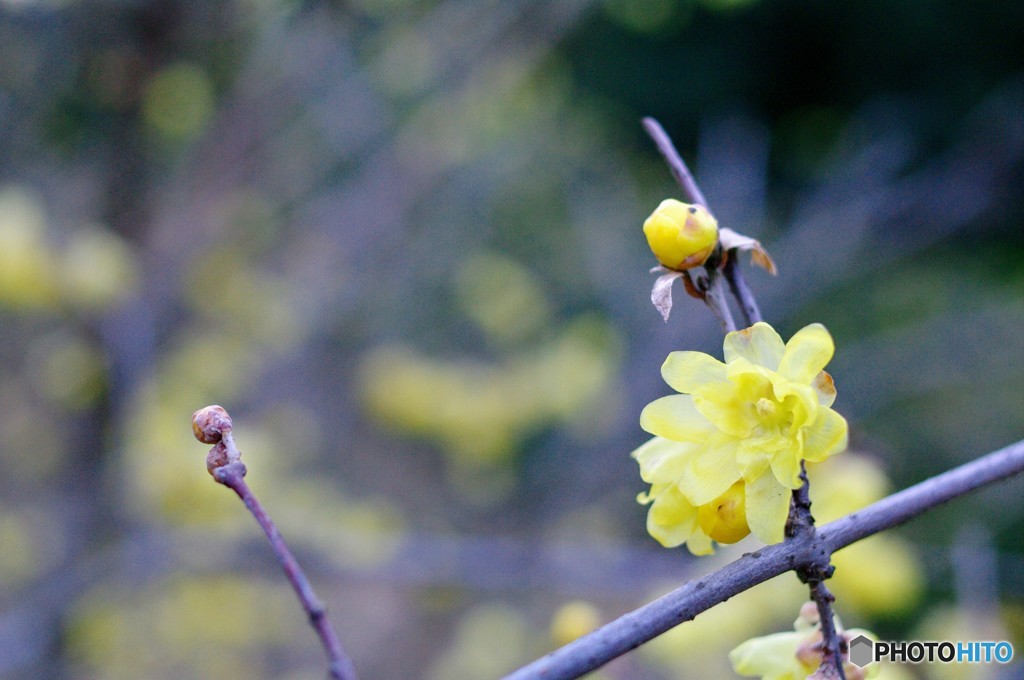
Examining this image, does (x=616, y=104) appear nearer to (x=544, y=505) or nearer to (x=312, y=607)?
(x=544, y=505)

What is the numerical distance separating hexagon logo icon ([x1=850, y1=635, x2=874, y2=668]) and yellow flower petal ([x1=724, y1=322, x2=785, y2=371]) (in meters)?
0.32

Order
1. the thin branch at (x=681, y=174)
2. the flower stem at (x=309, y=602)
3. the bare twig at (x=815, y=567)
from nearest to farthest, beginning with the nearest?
the flower stem at (x=309, y=602) < the bare twig at (x=815, y=567) < the thin branch at (x=681, y=174)

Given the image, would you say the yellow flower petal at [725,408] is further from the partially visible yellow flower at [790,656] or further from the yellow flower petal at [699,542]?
the partially visible yellow flower at [790,656]

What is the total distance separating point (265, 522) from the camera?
1.66 feet

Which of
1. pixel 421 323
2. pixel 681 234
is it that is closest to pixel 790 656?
pixel 681 234

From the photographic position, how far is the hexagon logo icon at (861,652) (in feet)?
2.59

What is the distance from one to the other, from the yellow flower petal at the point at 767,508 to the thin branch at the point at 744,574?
1 centimetres

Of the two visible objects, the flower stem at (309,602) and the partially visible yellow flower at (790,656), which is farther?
the partially visible yellow flower at (790,656)

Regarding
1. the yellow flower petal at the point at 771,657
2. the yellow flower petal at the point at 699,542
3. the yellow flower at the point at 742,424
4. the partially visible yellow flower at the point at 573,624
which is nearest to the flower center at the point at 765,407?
the yellow flower at the point at 742,424

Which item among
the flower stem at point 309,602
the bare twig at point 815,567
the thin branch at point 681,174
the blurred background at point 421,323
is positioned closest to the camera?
the flower stem at point 309,602

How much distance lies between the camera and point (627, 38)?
21.1ft

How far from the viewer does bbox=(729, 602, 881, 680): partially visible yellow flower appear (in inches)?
28.1

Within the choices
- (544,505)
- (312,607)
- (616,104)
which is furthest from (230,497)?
(616,104)

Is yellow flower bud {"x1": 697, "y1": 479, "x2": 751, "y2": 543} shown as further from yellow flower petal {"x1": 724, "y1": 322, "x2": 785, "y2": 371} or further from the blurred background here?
the blurred background
